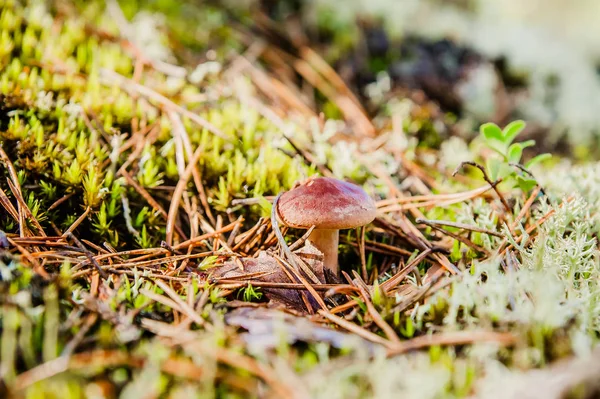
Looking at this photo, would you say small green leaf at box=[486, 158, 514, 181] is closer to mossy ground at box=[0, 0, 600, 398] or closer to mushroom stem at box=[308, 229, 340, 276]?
mossy ground at box=[0, 0, 600, 398]

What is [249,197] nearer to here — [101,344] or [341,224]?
[341,224]

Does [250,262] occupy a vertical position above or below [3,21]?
below

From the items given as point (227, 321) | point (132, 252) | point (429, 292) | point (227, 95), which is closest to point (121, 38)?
point (227, 95)

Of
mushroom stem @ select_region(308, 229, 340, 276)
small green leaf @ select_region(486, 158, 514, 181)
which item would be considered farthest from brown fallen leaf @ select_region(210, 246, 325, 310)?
small green leaf @ select_region(486, 158, 514, 181)

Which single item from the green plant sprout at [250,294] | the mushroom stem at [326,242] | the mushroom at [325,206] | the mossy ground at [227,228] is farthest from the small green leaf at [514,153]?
the green plant sprout at [250,294]

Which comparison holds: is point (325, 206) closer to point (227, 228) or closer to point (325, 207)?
point (325, 207)

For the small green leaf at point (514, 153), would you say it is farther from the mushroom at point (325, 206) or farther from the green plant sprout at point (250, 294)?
the green plant sprout at point (250, 294)
